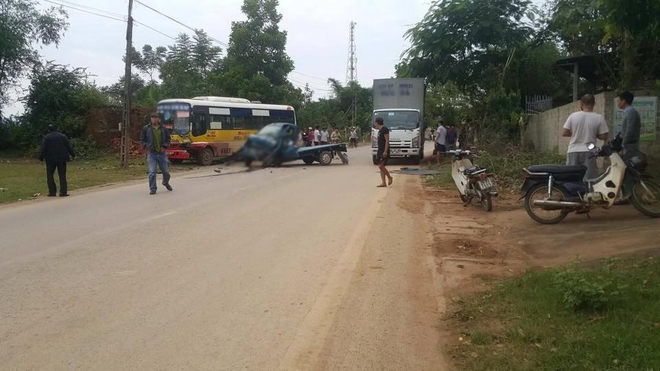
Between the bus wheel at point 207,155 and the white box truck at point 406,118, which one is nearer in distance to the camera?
the bus wheel at point 207,155

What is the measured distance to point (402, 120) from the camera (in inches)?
797

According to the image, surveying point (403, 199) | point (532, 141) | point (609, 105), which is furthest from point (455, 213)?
point (532, 141)

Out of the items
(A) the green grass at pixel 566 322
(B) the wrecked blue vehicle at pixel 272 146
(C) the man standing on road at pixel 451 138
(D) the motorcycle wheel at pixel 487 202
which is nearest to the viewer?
(B) the wrecked blue vehicle at pixel 272 146

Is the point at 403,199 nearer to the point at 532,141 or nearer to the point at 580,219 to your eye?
the point at 580,219

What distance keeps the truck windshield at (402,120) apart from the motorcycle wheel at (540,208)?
10.8 meters

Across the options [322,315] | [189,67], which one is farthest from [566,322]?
[189,67]

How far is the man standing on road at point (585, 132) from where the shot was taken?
8508mm

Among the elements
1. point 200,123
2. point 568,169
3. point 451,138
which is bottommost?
point 568,169

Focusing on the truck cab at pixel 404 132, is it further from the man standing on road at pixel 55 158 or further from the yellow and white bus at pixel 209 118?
the yellow and white bus at pixel 209 118

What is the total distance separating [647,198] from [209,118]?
7617mm

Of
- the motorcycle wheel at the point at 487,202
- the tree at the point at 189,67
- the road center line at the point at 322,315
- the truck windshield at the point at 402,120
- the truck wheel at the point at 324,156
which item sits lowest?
the road center line at the point at 322,315

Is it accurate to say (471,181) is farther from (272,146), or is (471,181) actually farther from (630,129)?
(272,146)

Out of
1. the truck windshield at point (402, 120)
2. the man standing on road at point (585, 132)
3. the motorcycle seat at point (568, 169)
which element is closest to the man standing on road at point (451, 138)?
the truck windshield at point (402, 120)

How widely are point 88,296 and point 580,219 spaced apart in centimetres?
694
